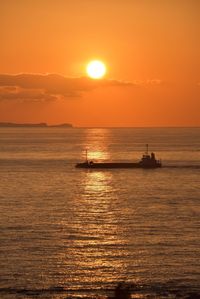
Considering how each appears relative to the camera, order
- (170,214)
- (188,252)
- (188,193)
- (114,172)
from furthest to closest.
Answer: (114,172)
(188,193)
(170,214)
(188,252)

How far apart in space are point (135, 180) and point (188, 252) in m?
72.1

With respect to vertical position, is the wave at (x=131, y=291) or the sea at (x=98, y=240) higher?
the sea at (x=98, y=240)

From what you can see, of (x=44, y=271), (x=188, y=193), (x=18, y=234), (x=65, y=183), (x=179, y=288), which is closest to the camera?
(x=179, y=288)

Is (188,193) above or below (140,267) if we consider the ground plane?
above

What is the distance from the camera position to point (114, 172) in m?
150

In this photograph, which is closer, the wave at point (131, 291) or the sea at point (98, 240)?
the wave at point (131, 291)

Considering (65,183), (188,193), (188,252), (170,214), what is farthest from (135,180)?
(188,252)

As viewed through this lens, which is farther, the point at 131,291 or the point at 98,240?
the point at 98,240

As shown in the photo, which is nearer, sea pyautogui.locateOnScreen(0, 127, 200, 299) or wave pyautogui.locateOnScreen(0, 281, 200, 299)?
wave pyautogui.locateOnScreen(0, 281, 200, 299)

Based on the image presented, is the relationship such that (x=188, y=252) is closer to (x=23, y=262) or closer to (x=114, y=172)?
(x=23, y=262)

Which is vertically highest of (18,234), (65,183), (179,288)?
(65,183)

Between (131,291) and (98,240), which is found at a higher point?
(98,240)

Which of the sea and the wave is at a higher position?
the sea

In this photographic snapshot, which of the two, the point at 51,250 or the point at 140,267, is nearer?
the point at 140,267
